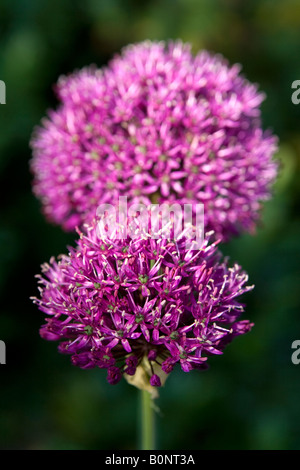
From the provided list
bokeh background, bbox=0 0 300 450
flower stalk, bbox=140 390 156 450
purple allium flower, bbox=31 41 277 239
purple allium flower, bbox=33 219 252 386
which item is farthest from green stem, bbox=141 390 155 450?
bokeh background, bbox=0 0 300 450

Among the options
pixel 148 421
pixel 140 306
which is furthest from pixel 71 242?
pixel 140 306

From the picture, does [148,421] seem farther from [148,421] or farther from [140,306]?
[140,306]

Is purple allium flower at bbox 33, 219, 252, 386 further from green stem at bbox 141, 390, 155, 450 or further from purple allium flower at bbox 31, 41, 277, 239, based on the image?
purple allium flower at bbox 31, 41, 277, 239

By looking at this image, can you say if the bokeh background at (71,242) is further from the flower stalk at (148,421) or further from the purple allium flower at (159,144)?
the flower stalk at (148,421)

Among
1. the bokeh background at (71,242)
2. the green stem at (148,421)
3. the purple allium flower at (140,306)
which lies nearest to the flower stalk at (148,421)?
the green stem at (148,421)

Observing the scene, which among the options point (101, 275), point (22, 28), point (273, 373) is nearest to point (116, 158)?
point (101, 275)
